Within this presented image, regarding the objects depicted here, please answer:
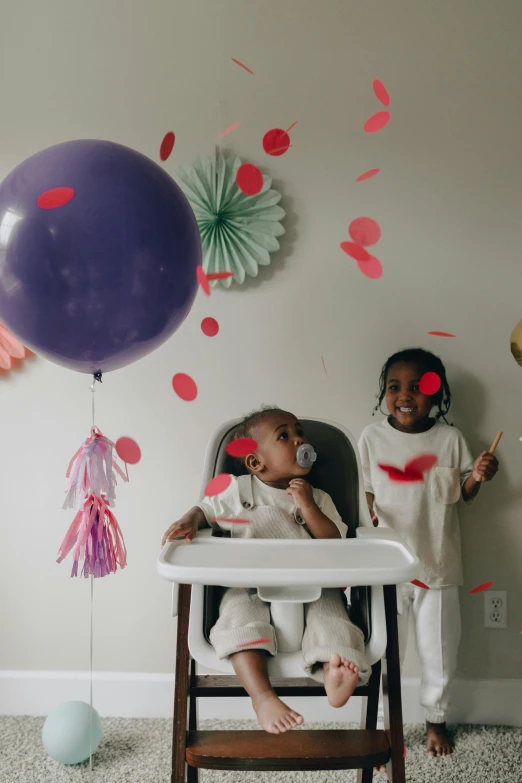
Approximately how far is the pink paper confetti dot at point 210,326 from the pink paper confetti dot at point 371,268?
46 centimetres

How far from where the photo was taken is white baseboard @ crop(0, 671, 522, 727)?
6.64 feet

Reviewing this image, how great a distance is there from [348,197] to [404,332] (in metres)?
0.43

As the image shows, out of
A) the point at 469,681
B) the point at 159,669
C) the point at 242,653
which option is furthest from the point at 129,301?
the point at 469,681

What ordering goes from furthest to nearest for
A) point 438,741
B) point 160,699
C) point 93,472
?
point 160,699 < point 438,741 < point 93,472

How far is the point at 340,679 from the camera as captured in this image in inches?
50.3

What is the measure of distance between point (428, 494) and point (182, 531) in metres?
0.80

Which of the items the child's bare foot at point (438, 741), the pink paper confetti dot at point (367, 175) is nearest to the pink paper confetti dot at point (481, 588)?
the child's bare foot at point (438, 741)

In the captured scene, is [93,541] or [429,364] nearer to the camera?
[93,541]

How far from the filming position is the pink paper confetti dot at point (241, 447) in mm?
1675

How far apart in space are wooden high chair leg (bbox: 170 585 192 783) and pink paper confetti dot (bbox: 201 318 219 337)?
894 mm

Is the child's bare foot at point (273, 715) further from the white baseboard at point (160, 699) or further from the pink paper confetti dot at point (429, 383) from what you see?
the pink paper confetti dot at point (429, 383)

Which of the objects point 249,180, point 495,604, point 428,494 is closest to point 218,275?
point 249,180

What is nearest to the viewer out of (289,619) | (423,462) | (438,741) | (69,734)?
(289,619)

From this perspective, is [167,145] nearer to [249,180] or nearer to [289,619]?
[249,180]
